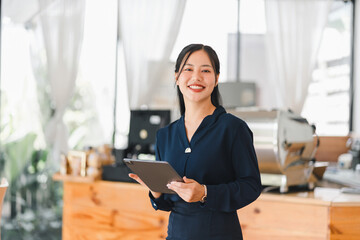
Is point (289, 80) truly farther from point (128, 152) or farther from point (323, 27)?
point (128, 152)

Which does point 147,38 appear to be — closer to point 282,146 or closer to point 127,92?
point 127,92

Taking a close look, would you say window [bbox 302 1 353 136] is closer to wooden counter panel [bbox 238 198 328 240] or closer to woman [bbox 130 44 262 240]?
wooden counter panel [bbox 238 198 328 240]

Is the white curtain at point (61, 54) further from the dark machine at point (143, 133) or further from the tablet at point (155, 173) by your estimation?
the tablet at point (155, 173)

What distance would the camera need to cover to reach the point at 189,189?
1.23 meters

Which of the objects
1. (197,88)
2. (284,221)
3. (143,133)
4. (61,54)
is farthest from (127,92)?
(197,88)

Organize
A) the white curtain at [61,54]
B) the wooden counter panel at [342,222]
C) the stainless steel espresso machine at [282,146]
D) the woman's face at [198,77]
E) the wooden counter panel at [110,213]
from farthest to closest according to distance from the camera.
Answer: the white curtain at [61,54], the wooden counter panel at [110,213], the stainless steel espresso machine at [282,146], the wooden counter panel at [342,222], the woman's face at [198,77]

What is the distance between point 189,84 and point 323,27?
343cm

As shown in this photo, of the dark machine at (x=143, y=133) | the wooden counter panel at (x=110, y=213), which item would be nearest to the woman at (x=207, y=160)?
the wooden counter panel at (x=110, y=213)

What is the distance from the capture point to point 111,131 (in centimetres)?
453

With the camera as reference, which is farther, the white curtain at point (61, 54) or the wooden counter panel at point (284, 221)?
the white curtain at point (61, 54)

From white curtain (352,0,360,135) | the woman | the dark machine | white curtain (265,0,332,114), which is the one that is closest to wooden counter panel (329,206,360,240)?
the woman

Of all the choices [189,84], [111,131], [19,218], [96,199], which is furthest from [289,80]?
[189,84]

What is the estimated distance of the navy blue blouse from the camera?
1289mm

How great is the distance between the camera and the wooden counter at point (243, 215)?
6.77 feet
